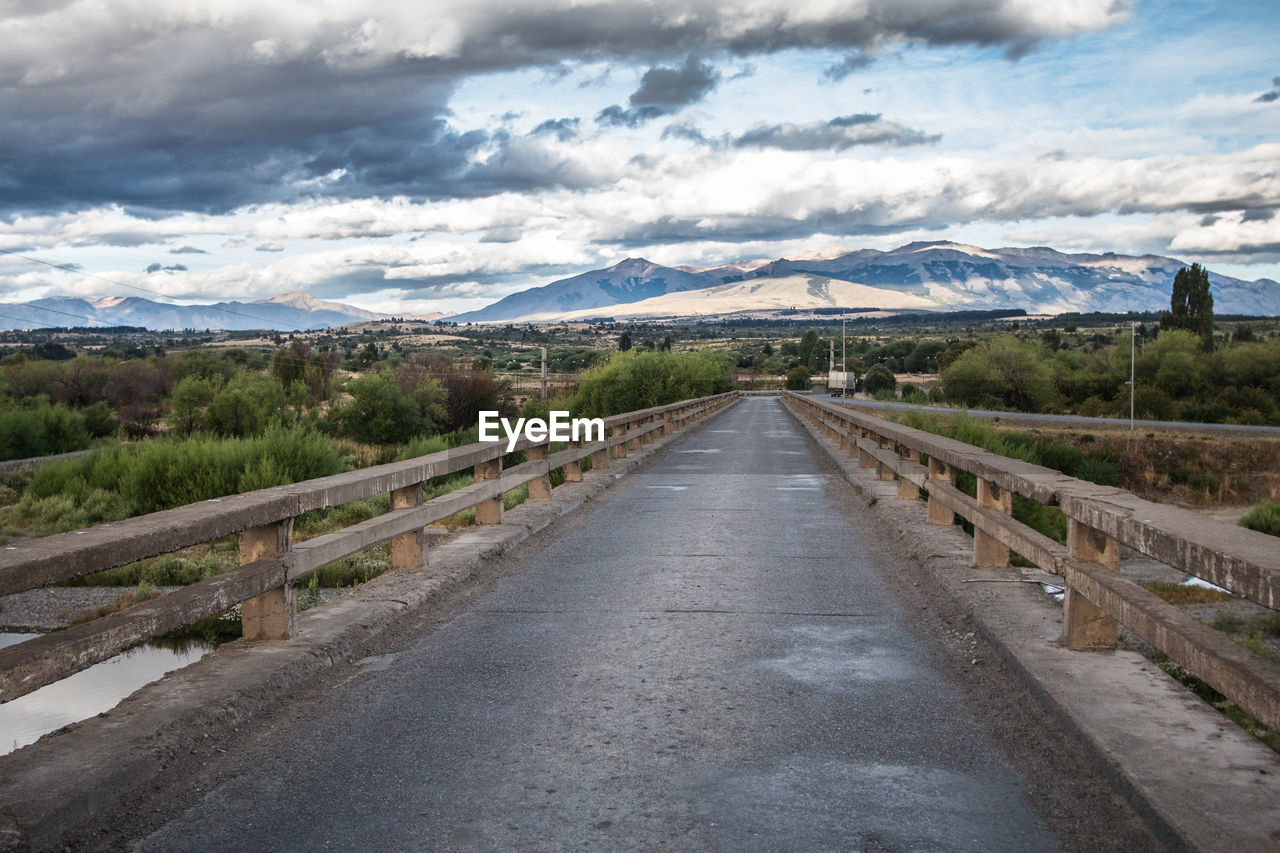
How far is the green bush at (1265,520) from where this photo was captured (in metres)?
29.0

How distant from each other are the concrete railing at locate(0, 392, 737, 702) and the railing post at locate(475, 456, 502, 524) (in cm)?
78

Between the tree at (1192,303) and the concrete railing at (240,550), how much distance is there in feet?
354

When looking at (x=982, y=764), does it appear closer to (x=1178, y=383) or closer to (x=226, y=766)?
(x=226, y=766)

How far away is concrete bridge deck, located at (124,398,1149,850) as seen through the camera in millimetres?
3781

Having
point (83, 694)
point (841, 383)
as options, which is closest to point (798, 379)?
point (841, 383)

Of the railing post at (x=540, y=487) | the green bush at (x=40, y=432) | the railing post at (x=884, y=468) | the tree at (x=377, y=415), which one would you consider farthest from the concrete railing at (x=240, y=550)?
the tree at (x=377, y=415)

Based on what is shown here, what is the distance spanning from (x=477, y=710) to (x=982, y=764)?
244cm

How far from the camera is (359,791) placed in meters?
4.17

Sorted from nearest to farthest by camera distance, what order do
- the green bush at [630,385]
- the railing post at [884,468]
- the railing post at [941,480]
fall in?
the railing post at [941,480] < the railing post at [884,468] < the green bush at [630,385]

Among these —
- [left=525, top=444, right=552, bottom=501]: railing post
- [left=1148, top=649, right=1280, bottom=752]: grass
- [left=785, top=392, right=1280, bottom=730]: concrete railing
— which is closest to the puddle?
[left=785, top=392, right=1280, bottom=730]: concrete railing

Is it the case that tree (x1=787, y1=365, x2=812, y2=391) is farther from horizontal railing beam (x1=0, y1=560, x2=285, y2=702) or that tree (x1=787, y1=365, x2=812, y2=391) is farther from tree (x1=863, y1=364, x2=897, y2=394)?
horizontal railing beam (x1=0, y1=560, x2=285, y2=702)

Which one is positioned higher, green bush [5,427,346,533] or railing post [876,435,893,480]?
railing post [876,435,893,480]

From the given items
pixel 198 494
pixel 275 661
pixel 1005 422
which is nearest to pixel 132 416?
pixel 198 494

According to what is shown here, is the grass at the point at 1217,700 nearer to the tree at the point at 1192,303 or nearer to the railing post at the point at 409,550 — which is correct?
the railing post at the point at 409,550
